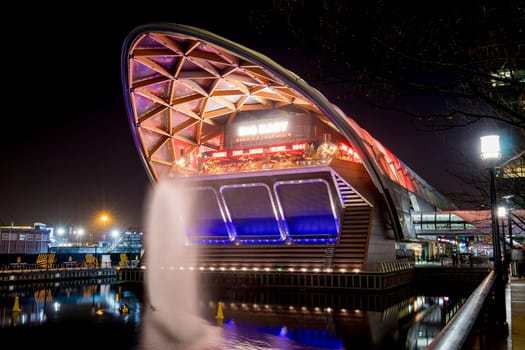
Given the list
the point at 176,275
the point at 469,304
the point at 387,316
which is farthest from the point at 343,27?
the point at 176,275

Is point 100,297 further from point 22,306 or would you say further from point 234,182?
point 234,182

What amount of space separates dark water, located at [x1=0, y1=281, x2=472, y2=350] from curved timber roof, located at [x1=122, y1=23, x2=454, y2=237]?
1296 centimetres

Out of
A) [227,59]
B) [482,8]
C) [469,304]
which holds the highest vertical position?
[227,59]

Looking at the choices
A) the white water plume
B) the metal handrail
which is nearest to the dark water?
the white water plume

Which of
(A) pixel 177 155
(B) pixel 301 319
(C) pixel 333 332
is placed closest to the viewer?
(C) pixel 333 332

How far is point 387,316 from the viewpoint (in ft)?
79.6

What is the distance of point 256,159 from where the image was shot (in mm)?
40344

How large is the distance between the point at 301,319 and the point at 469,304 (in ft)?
66.0

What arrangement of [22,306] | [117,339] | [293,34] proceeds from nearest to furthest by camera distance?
[293,34] < [117,339] < [22,306]

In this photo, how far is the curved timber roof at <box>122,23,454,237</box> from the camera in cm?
3403

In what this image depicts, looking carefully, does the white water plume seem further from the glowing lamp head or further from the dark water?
the glowing lamp head

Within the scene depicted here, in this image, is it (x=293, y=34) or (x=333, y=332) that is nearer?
(x=293, y=34)

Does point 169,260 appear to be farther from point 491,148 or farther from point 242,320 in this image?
point 491,148

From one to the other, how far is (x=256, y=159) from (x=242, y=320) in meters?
19.7
